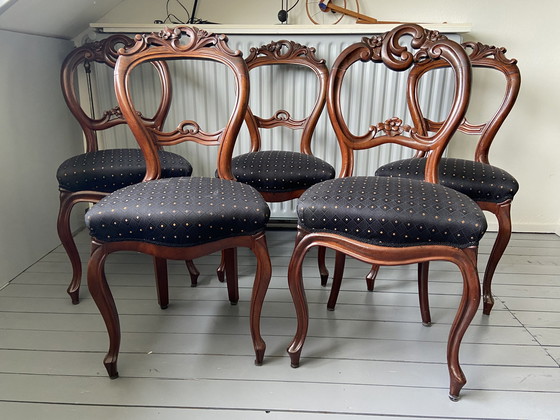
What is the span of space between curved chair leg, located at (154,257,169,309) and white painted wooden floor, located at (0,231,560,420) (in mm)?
40

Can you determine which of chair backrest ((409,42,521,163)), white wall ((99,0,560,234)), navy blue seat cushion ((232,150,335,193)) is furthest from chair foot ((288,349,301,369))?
white wall ((99,0,560,234))

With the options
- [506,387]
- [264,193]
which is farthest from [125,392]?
[506,387]

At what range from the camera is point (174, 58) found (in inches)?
50.7

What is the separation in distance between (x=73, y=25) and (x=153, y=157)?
117 cm

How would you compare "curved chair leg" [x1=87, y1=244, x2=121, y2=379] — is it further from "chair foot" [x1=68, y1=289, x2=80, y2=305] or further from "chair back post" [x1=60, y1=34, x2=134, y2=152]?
"chair back post" [x1=60, y1=34, x2=134, y2=152]

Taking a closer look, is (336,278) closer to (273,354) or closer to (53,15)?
(273,354)

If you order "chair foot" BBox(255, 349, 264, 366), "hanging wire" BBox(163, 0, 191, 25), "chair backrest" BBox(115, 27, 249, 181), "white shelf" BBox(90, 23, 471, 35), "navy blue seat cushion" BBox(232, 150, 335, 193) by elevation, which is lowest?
"chair foot" BBox(255, 349, 264, 366)

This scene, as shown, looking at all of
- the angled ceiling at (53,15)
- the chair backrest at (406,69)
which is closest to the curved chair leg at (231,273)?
the chair backrest at (406,69)

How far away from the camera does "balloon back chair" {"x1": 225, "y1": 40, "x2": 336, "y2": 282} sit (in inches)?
60.8

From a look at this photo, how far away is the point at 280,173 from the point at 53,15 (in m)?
1.28

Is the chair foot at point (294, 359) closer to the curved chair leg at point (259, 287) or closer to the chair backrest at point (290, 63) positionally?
the curved chair leg at point (259, 287)

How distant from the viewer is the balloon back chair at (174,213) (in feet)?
3.33

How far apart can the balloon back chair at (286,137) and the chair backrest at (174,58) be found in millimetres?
255

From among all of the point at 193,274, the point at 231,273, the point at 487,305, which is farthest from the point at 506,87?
the point at 193,274
